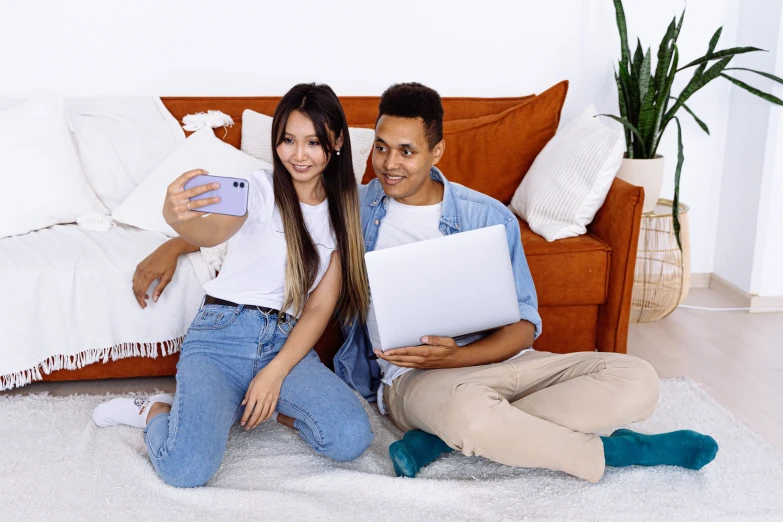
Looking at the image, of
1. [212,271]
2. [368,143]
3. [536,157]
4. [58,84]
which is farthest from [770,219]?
[58,84]

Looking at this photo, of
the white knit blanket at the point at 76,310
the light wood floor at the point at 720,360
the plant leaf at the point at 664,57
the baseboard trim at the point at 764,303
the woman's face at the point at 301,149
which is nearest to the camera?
the woman's face at the point at 301,149

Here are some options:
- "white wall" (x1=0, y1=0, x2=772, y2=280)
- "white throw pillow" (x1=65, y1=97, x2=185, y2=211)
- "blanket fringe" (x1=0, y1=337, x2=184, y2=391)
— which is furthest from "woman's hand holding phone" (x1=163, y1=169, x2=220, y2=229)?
"white wall" (x1=0, y1=0, x2=772, y2=280)

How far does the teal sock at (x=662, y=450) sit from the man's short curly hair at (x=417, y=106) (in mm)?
804

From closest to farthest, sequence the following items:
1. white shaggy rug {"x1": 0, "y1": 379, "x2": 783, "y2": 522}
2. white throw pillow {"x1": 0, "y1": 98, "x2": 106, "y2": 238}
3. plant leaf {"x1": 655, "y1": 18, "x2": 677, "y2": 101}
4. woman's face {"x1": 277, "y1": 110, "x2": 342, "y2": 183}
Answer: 1. white shaggy rug {"x1": 0, "y1": 379, "x2": 783, "y2": 522}
2. woman's face {"x1": 277, "y1": 110, "x2": 342, "y2": 183}
3. white throw pillow {"x1": 0, "y1": 98, "x2": 106, "y2": 238}
4. plant leaf {"x1": 655, "y1": 18, "x2": 677, "y2": 101}

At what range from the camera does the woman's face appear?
5.43 ft

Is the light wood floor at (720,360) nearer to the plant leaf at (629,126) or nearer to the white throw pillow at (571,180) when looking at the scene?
the white throw pillow at (571,180)

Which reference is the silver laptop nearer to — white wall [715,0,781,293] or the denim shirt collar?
the denim shirt collar

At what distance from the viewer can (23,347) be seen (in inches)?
77.8

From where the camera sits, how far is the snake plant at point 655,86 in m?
2.53

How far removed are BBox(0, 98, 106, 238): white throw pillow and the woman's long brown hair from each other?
915 mm

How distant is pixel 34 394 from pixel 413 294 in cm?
116

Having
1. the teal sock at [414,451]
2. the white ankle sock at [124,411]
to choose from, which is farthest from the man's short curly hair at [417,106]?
the white ankle sock at [124,411]

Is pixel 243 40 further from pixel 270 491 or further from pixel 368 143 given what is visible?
pixel 270 491

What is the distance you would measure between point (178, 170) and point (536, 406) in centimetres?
137
